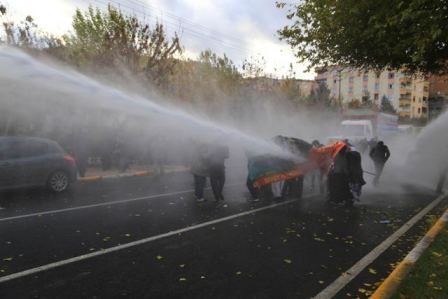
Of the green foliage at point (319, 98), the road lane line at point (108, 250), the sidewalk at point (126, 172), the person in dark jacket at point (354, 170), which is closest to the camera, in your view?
the road lane line at point (108, 250)

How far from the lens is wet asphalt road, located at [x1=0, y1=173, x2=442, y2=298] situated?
4887mm

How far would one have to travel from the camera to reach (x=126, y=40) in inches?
771

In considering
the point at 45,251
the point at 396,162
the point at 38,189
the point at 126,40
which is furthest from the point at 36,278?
the point at 396,162

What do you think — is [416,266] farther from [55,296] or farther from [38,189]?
[38,189]

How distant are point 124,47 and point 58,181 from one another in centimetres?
961

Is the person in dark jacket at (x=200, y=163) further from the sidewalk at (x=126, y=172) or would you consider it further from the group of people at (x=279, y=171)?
the sidewalk at (x=126, y=172)

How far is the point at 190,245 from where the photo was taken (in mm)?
6543

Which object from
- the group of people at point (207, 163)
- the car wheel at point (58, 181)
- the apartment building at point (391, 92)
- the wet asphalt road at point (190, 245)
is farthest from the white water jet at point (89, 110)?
the apartment building at point (391, 92)

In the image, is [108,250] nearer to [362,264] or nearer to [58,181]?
[362,264]

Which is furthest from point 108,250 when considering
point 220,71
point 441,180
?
point 220,71

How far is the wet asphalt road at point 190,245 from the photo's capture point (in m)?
4.89

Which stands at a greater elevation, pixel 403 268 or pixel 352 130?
pixel 352 130

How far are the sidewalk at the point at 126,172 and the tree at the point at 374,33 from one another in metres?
7.35

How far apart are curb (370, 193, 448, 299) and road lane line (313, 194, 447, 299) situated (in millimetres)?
398
